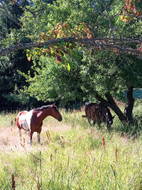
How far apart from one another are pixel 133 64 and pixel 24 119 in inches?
168

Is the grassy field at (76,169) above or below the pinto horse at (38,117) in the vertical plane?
below

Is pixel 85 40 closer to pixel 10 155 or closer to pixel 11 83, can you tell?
pixel 10 155

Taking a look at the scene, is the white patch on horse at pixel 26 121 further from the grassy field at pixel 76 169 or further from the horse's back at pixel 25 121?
the grassy field at pixel 76 169

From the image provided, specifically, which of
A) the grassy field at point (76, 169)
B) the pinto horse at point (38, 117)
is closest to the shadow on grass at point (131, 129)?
the grassy field at point (76, 169)

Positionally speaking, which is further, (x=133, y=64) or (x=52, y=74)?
(x=52, y=74)

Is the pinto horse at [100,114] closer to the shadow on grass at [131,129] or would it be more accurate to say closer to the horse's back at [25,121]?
the shadow on grass at [131,129]

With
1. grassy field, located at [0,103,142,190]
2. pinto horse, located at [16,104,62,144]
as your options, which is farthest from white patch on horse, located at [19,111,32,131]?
grassy field, located at [0,103,142,190]

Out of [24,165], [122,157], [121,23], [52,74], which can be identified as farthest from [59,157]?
[121,23]

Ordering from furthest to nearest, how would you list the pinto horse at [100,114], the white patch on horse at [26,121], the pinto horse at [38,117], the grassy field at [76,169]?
the pinto horse at [100,114] < the white patch on horse at [26,121] < the pinto horse at [38,117] < the grassy field at [76,169]

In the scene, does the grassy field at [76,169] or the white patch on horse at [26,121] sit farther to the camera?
the white patch on horse at [26,121]

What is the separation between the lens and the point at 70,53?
2523mm

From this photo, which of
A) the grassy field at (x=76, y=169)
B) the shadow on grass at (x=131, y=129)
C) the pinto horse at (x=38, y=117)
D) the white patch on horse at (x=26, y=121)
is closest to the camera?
the grassy field at (x=76, y=169)

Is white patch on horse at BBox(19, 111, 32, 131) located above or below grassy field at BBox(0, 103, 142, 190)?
above

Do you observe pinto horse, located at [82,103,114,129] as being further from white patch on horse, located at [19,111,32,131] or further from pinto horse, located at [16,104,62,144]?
white patch on horse, located at [19,111,32,131]
